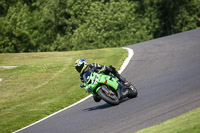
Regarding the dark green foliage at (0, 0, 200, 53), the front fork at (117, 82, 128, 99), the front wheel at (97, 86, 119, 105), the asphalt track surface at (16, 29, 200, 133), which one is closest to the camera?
the asphalt track surface at (16, 29, 200, 133)

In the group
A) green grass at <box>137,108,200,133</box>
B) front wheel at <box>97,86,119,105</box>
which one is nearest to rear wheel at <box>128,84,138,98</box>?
front wheel at <box>97,86,119,105</box>

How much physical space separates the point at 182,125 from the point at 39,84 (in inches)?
458

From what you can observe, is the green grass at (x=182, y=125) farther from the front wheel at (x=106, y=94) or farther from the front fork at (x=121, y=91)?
the front fork at (x=121, y=91)

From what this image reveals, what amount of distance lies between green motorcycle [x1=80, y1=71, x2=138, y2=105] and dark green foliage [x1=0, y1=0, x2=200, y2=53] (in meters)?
31.1

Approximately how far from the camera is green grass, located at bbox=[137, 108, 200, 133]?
277 inches

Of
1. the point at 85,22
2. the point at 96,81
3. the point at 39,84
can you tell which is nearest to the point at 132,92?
the point at 96,81

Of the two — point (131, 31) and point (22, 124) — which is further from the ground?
point (22, 124)

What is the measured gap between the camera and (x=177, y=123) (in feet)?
25.3

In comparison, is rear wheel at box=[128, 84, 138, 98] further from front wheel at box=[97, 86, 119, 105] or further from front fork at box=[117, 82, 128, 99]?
front wheel at box=[97, 86, 119, 105]

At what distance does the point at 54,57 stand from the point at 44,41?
25.4 m

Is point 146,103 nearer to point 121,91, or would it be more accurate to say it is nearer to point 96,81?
point 121,91

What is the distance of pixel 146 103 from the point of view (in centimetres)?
1055

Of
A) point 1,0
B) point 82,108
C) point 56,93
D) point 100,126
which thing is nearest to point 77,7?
point 1,0

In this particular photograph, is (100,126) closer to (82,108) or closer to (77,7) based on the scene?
(82,108)
